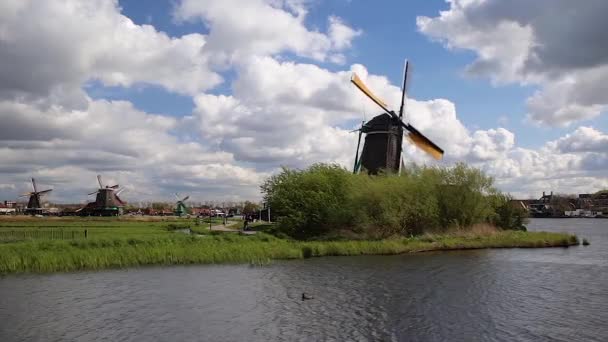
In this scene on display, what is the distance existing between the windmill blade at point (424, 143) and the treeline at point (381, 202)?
35.7ft

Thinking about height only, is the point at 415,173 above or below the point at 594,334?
above

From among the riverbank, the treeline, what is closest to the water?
the riverbank

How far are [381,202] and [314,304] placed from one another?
2695 centimetres

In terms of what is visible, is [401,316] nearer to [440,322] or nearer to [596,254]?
[440,322]

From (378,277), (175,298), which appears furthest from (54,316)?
(378,277)

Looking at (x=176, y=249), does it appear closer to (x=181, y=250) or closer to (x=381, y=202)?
(x=181, y=250)

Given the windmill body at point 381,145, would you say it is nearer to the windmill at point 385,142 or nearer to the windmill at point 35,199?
the windmill at point 385,142

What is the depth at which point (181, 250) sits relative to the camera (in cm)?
3234

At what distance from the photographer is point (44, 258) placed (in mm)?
28016

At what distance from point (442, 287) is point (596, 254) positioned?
20910 mm

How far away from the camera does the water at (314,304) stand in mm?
15883

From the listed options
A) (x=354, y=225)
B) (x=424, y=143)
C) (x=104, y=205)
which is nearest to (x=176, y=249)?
(x=354, y=225)

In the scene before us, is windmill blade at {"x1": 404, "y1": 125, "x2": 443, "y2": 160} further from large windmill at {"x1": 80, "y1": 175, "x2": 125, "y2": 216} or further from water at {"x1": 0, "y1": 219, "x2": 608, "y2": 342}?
large windmill at {"x1": 80, "y1": 175, "x2": 125, "y2": 216}

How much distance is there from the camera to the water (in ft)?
52.1
